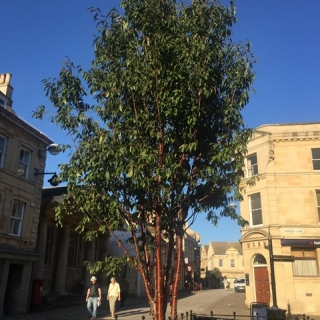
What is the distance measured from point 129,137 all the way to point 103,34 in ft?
8.26

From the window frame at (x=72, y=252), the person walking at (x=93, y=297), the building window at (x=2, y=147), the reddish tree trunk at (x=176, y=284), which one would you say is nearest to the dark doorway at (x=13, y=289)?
the person walking at (x=93, y=297)

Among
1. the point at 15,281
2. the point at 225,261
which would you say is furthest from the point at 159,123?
the point at 225,261

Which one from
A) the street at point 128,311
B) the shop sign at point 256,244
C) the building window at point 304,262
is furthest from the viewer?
the shop sign at point 256,244

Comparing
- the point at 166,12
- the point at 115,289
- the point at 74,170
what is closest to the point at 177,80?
the point at 166,12

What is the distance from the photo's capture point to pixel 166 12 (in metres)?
7.56

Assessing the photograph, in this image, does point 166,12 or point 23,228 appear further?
point 23,228

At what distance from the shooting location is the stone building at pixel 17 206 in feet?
55.1

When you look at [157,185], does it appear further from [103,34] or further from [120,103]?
[103,34]

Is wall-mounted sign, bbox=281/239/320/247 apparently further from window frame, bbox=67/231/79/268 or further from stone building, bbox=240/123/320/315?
window frame, bbox=67/231/79/268

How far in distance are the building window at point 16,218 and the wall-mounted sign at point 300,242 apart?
1493cm

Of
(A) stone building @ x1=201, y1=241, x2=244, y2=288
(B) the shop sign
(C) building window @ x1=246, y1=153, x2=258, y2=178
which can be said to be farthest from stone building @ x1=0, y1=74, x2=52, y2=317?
(A) stone building @ x1=201, y1=241, x2=244, y2=288

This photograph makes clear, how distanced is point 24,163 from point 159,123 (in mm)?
13987

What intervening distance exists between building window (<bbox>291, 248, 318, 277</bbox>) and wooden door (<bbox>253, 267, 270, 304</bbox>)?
1.79m

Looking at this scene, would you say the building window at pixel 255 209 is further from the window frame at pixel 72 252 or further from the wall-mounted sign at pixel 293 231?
the window frame at pixel 72 252
